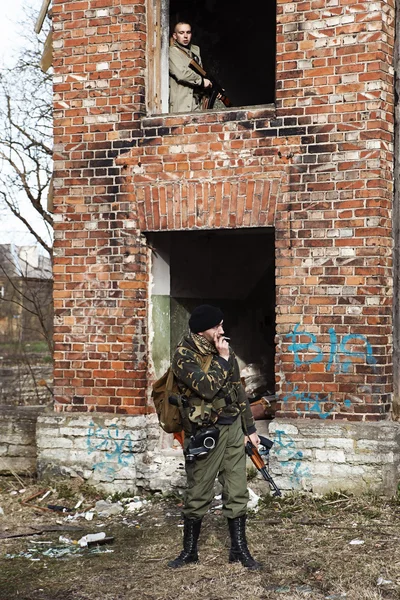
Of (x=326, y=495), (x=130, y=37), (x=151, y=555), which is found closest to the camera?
(x=151, y=555)

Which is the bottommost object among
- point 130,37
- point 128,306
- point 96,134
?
point 128,306

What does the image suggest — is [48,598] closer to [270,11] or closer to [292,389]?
[292,389]

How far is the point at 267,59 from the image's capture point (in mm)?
9719

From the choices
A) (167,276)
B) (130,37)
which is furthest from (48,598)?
(130,37)

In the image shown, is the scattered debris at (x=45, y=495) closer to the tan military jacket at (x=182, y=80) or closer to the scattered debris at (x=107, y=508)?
the scattered debris at (x=107, y=508)

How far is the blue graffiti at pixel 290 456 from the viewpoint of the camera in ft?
22.1

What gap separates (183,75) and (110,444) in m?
3.72

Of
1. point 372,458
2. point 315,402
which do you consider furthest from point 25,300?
point 372,458

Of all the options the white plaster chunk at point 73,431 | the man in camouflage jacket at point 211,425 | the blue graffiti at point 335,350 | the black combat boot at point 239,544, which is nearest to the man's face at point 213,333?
the man in camouflage jacket at point 211,425

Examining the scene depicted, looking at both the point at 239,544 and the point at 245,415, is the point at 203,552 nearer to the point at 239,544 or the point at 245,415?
the point at 239,544

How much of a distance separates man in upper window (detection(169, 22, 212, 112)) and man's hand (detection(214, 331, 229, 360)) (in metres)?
3.47

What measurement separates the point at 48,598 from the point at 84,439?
260 cm

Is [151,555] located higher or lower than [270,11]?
lower

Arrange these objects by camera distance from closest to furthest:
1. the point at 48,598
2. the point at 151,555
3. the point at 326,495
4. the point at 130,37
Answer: the point at 48,598 → the point at 151,555 → the point at 326,495 → the point at 130,37
